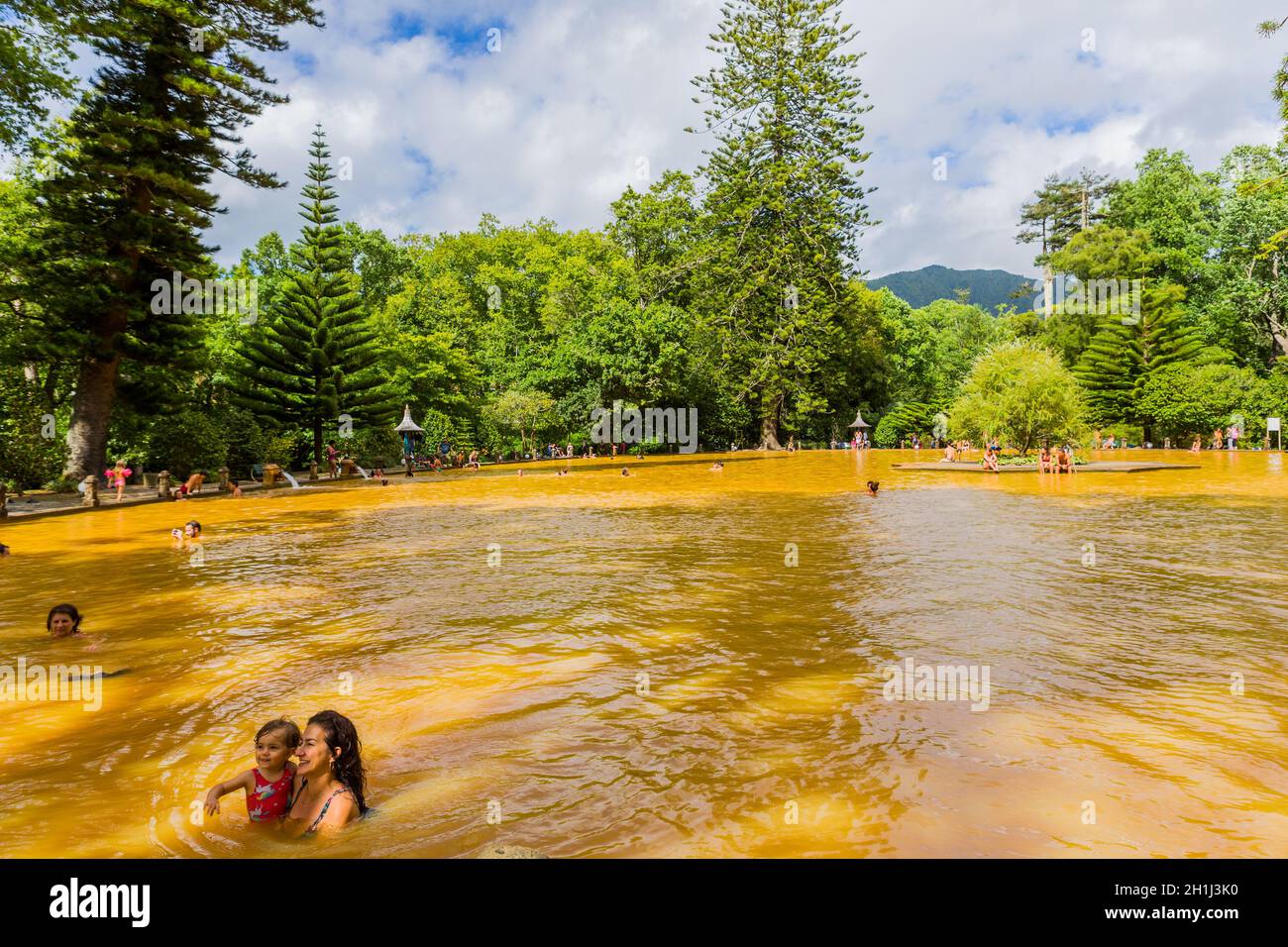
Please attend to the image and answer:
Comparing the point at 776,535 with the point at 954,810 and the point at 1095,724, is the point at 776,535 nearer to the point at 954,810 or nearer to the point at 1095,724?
the point at 1095,724

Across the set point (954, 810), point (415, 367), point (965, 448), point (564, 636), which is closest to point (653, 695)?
point (564, 636)

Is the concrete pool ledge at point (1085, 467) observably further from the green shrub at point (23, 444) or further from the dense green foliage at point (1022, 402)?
the green shrub at point (23, 444)

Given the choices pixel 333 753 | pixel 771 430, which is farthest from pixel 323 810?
pixel 771 430

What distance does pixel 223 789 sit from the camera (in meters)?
3.95

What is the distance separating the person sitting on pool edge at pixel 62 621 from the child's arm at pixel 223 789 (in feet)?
17.1

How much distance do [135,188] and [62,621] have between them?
2438 cm

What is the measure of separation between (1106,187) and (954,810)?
3432 inches

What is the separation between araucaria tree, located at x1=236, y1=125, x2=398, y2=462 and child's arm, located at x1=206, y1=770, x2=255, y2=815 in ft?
117

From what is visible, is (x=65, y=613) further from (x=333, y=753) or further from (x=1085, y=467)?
(x=1085, y=467)

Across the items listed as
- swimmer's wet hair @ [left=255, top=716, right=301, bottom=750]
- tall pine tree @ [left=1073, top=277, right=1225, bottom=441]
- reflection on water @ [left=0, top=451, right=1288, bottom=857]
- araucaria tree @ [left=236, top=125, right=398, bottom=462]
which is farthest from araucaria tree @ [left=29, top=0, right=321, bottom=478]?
tall pine tree @ [left=1073, top=277, right=1225, bottom=441]

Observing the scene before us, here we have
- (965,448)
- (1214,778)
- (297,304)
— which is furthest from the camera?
(965,448)

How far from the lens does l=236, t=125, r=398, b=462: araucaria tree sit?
3616cm

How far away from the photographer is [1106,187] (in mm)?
72312

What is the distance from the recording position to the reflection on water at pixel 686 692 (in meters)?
3.91
